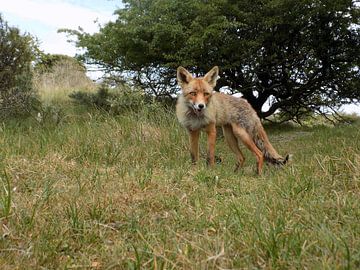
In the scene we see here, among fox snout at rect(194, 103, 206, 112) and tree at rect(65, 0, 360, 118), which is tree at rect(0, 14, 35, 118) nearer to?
tree at rect(65, 0, 360, 118)

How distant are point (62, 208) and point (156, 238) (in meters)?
1.01

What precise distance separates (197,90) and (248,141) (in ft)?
4.37

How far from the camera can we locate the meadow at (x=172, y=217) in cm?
228

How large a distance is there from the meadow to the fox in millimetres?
1370

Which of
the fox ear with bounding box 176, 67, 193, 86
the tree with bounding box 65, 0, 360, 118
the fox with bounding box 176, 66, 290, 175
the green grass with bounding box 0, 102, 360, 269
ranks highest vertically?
the tree with bounding box 65, 0, 360, 118

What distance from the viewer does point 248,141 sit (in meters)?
6.69

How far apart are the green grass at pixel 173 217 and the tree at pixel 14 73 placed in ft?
14.6

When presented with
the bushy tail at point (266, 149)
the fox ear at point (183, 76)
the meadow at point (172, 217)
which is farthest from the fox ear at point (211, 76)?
the meadow at point (172, 217)

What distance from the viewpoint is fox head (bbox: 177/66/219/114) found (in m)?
6.26

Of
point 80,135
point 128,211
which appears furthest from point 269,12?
point 128,211

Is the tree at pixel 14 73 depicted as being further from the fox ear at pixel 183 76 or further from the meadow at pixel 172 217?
the fox ear at pixel 183 76

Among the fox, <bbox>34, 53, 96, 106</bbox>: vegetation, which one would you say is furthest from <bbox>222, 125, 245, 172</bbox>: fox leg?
<bbox>34, 53, 96, 106</bbox>: vegetation

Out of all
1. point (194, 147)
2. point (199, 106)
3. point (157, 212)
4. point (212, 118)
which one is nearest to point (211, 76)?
point (212, 118)

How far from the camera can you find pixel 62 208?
3215mm
